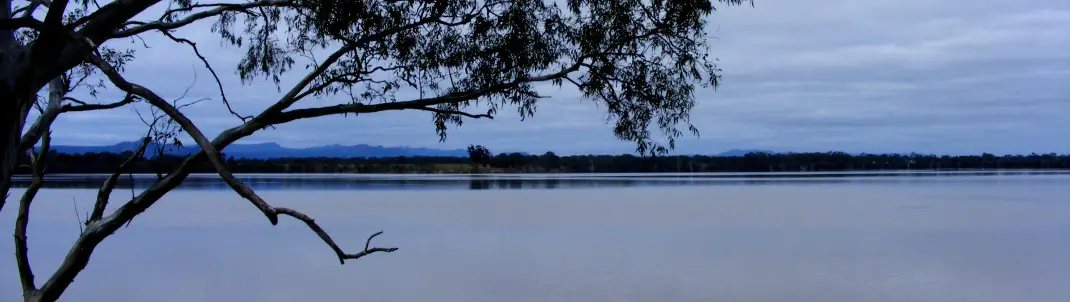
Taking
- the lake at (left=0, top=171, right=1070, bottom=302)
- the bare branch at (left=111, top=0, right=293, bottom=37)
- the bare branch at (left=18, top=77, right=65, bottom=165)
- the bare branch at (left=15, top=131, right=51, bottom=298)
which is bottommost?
the lake at (left=0, top=171, right=1070, bottom=302)

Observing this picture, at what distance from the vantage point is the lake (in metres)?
10.3

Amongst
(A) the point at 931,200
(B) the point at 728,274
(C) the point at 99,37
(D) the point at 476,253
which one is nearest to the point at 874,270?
(B) the point at 728,274

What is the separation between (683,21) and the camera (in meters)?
6.09

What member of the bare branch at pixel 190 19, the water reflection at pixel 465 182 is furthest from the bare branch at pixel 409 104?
the water reflection at pixel 465 182

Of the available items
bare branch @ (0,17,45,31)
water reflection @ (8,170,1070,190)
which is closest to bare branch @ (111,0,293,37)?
bare branch @ (0,17,45,31)

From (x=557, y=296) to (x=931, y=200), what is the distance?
19.9 meters

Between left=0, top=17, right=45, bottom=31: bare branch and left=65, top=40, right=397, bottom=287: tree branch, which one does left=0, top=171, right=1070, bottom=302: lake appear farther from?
left=0, top=17, right=45, bottom=31: bare branch

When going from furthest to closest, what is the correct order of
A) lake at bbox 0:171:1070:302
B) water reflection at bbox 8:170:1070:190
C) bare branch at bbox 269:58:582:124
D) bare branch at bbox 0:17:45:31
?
1. water reflection at bbox 8:170:1070:190
2. lake at bbox 0:171:1070:302
3. bare branch at bbox 269:58:582:124
4. bare branch at bbox 0:17:45:31

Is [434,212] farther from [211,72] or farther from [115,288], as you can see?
[211,72]

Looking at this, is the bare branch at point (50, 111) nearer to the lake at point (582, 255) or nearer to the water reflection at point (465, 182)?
the lake at point (582, 255)

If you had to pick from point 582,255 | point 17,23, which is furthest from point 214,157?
point 582,255

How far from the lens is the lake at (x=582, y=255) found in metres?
10.3

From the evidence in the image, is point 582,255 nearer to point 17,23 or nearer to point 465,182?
point 17,23

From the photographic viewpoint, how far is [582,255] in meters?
13.0
